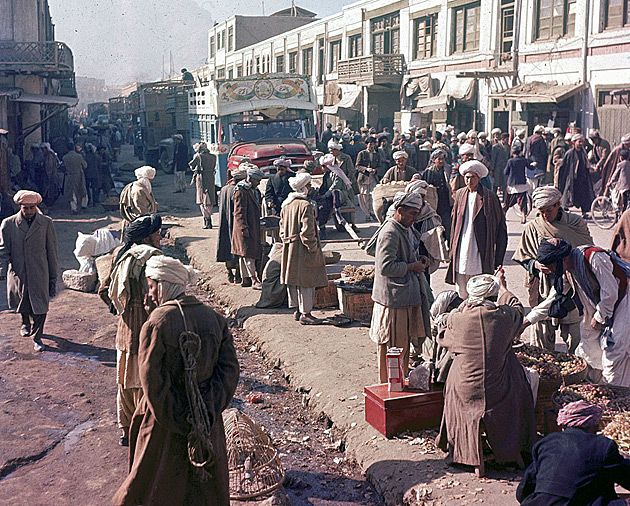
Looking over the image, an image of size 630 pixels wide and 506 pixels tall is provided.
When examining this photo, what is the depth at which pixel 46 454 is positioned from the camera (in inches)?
252

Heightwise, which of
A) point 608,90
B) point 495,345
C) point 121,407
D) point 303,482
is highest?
point 608,90

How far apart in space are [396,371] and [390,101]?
31243 millimetres

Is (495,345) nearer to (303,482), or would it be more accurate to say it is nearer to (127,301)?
(303,482)

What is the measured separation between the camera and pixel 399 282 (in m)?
6.66

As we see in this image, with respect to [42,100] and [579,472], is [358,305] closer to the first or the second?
[579,472]

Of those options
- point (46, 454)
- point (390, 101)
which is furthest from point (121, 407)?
point (390, 101)

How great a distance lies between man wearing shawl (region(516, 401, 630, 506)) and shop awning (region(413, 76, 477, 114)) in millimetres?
25497

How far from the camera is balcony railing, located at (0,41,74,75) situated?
23.7 meters

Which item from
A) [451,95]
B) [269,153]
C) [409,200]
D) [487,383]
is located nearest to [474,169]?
[409,200]

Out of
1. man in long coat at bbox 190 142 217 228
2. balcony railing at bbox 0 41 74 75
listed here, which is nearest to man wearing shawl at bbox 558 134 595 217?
man in long coat at bbox 190 142 217 228

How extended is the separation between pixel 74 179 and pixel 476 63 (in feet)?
48.9

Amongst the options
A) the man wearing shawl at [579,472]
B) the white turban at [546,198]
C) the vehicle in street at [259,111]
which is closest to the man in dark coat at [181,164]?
the vehicle in street at [259,111]

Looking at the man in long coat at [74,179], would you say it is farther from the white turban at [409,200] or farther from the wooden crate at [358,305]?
the white turban at [409,200]

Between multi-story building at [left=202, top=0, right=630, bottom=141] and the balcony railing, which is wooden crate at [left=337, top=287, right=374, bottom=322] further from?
the balcony railing
